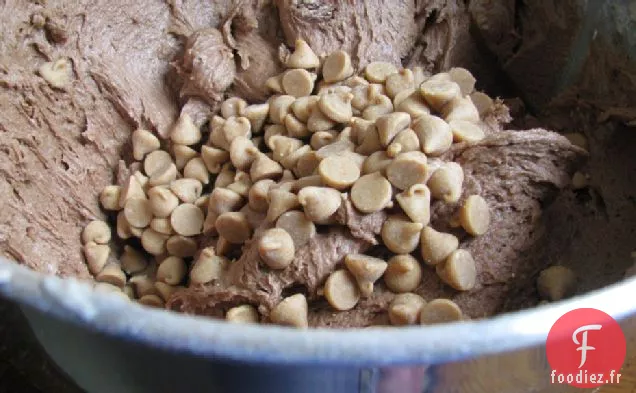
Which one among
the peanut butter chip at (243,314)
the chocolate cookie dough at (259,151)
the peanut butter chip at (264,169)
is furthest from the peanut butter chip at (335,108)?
the peanut butter chip at (243,314)

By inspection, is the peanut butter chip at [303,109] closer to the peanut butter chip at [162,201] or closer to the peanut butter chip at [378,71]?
the peanut butter chip at [378,71]

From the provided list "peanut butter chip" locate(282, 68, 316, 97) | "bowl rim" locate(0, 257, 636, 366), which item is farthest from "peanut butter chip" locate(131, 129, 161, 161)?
"bowl rim" locate(0, 257, 636, 366)

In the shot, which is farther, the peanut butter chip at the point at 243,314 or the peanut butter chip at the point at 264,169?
the peanut butter chip at the point at 264,169

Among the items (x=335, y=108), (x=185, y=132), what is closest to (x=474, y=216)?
(x=335, y=108)

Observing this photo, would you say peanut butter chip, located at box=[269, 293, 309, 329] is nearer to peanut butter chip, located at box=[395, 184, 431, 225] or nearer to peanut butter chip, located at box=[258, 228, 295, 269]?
peanut butter chip, located at box=[258, 228, 295, 269]

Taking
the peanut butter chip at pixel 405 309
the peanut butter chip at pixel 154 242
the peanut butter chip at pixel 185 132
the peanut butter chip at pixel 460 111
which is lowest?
the peanut butter chip at pixel 154 242

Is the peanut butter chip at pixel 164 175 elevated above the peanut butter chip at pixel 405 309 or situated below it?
above
